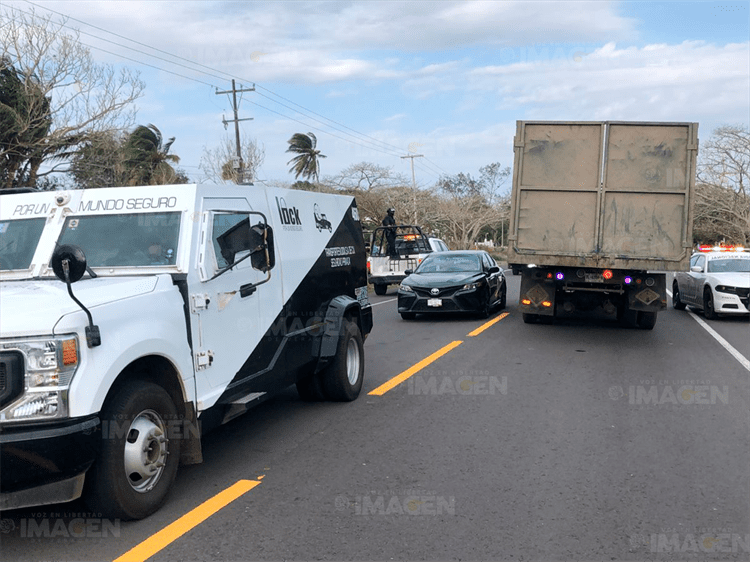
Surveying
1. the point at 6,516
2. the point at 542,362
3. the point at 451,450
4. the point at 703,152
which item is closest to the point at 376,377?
the point at 542,362

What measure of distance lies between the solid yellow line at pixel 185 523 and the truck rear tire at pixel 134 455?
23cm

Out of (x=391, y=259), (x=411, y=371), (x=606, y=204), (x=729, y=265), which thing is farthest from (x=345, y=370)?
(x=391, y=259)

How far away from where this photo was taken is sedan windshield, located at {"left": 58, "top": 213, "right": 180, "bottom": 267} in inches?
202

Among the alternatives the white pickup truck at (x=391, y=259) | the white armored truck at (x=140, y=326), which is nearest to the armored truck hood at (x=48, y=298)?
the white armored truck at (x=140, y=326)

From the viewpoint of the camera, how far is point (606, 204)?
39.2 feet

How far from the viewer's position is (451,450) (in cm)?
600

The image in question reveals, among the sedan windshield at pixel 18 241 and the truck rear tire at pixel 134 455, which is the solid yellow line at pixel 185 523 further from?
the sedan windshield at pixel 18 241

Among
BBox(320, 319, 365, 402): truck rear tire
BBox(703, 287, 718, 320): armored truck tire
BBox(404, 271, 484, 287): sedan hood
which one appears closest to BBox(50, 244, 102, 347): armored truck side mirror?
BBox(320, 319, 365, 402): truck rear tire

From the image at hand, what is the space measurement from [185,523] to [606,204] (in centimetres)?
934

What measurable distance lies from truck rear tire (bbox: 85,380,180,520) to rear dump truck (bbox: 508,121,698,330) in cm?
862

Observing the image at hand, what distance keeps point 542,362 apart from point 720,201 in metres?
50.9

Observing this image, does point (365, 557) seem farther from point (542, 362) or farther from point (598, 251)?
point (598, 251)

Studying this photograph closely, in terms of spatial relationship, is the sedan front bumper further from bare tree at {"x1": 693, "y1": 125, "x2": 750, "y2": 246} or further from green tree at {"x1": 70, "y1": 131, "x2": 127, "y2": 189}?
bare tree at {"x1": 693, "y1": 125, "x2": 750, "y2": 246}

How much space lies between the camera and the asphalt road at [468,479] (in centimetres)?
418
